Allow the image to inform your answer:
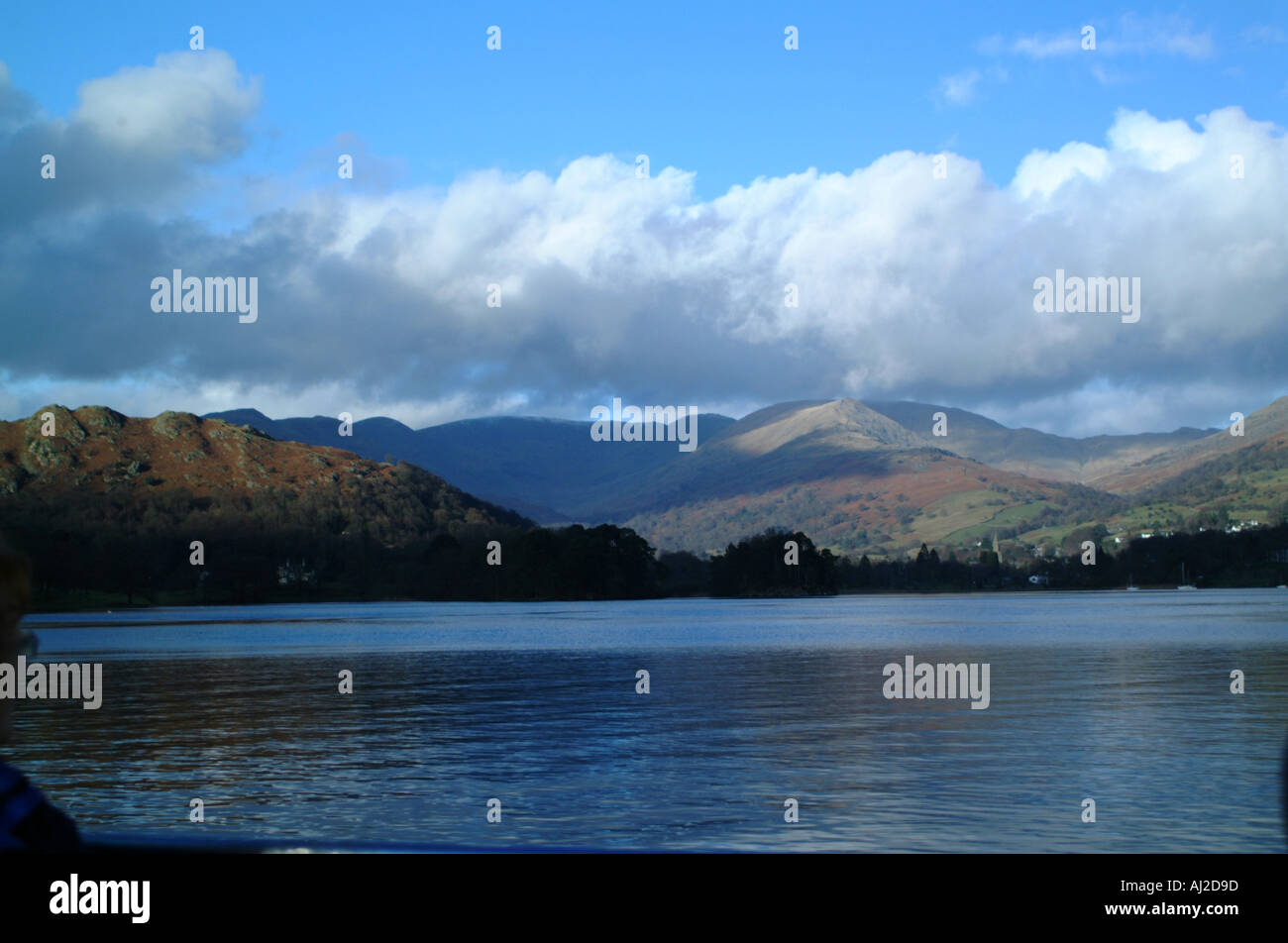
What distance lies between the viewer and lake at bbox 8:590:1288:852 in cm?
1792

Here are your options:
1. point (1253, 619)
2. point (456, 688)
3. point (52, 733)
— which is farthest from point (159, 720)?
point (1253, 619)

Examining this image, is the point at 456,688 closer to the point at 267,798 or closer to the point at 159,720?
the point at 159,720

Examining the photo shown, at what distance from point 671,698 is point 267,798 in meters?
20.3
